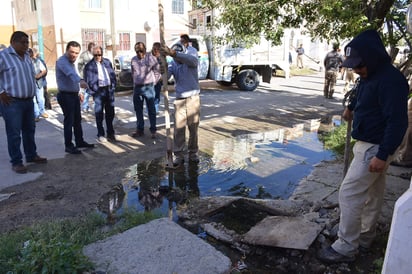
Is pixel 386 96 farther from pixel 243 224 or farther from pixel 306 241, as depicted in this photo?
pixel 243 224

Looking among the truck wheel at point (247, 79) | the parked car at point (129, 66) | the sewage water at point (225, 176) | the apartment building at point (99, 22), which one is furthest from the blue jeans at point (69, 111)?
the apartment building at point (99, 22)

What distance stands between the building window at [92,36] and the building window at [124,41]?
105 cm

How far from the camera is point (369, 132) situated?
2.97 m

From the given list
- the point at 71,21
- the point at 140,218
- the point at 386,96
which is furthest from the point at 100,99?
the point at 71,21

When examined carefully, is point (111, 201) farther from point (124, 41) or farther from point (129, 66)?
point (124, 41)

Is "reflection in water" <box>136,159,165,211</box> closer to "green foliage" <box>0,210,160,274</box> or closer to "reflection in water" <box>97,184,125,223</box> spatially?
"reflection in water" <box>97,184,125,223</box>

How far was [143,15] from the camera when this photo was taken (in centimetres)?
2430

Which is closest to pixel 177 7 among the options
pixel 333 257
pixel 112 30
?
A: pixel 112 30

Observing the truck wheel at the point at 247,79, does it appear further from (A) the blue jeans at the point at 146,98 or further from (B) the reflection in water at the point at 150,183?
(B) the reflection in water at the point at 150,183

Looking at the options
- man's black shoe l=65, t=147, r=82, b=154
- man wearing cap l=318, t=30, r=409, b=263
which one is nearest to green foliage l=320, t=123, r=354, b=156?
man wearing cap l=318, t=30, r=409, b=263

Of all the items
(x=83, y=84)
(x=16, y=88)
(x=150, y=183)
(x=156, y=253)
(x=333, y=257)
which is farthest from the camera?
(x=83, y=84)

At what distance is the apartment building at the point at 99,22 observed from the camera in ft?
71.2

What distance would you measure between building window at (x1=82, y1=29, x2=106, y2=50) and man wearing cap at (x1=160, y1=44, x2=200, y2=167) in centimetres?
1909

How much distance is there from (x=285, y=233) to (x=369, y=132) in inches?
45.2
